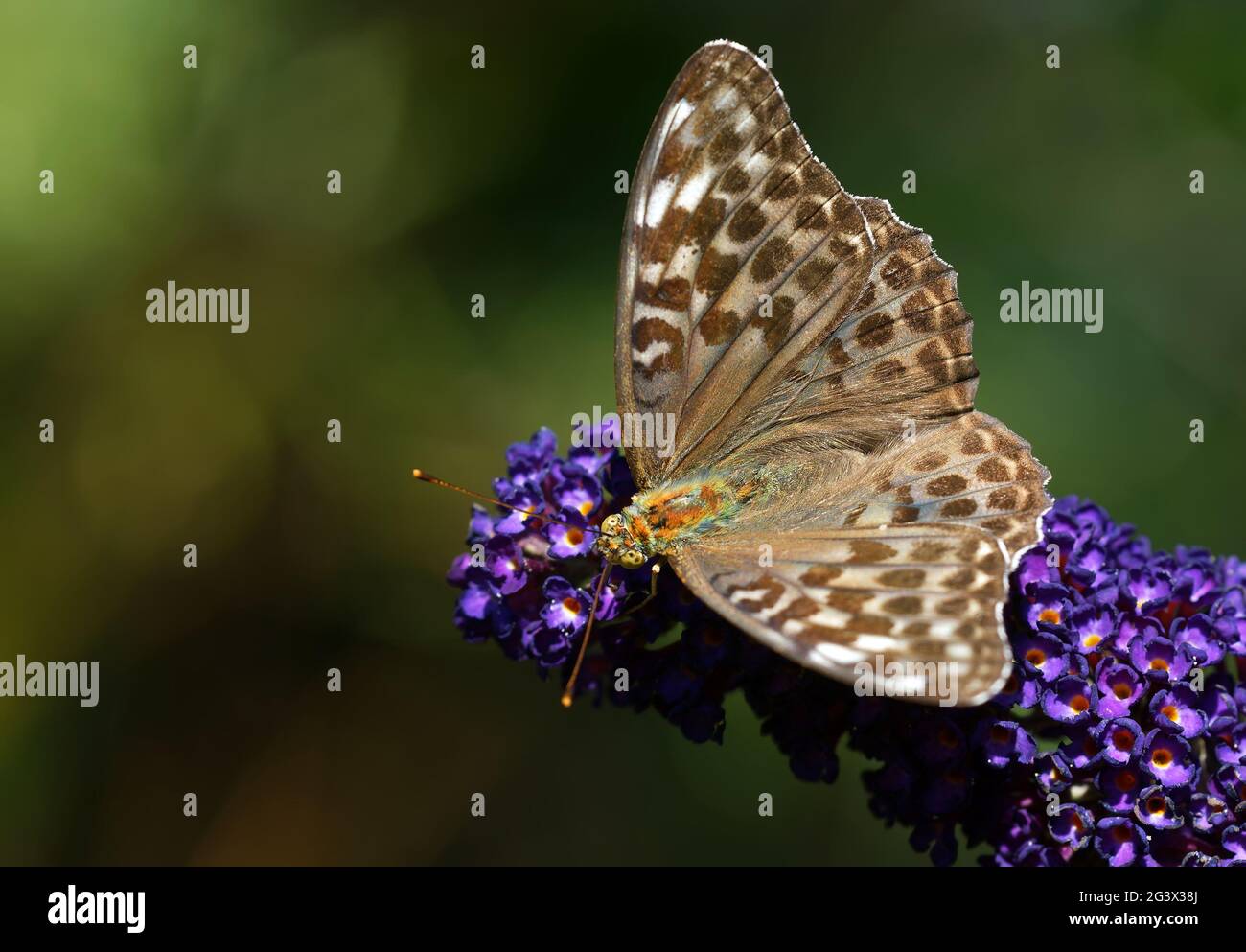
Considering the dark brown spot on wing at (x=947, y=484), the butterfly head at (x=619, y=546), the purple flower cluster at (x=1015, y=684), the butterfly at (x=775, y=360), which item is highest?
the butterfly at (x=775, y=360)

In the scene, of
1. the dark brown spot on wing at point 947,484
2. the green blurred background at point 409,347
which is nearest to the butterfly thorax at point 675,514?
the dark brown spot on wing at point 947,484

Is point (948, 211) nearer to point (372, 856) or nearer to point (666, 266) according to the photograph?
point (666, 266)

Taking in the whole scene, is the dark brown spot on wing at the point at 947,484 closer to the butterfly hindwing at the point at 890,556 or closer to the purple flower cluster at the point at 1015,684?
the butterfly hindwing at the point at 890,556

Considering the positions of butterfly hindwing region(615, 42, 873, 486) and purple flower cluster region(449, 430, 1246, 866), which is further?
butterfly hindwing region(615, 42, 873, 486)

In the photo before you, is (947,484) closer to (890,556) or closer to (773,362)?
(890,556)

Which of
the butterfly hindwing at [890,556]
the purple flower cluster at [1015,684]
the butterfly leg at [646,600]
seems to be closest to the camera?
the butterfly hindwing at [890,556]

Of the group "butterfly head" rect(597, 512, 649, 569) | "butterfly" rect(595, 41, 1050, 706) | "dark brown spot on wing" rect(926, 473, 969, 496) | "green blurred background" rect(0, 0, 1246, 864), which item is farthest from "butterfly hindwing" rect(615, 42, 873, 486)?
"green blurred background" rect(0, 0, 1246, 864)

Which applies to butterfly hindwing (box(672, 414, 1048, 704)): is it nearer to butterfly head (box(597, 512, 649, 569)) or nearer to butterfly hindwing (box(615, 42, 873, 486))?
butterfly head (box(597, 512, 649, 569))
